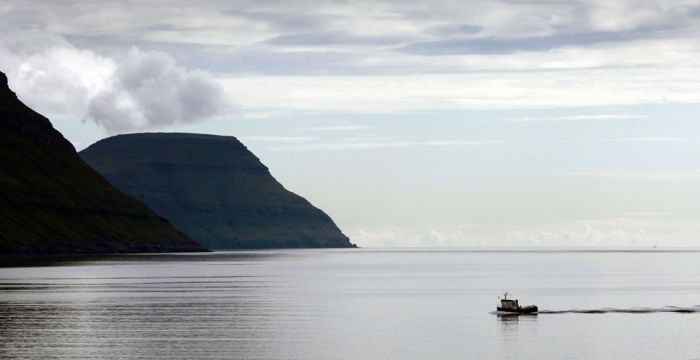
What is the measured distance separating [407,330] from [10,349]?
149 ft

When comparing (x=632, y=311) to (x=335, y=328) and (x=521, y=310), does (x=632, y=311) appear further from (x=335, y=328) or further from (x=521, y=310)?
(x=335, y=328)

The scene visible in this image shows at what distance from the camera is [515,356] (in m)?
110

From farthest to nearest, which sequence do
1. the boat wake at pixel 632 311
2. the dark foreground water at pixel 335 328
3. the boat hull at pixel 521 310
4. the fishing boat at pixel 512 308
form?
1. the boat wake at pixel 632 311
2. the boat hull at pixel 521 310
3. the fishing boat at pixel 512 308
4. the dark foreground water at pixel 335 328

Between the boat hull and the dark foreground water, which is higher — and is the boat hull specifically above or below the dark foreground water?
above

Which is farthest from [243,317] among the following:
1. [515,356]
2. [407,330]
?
[515,356]

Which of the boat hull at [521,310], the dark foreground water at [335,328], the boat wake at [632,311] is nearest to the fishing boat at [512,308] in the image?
the boat hull at [521,310]

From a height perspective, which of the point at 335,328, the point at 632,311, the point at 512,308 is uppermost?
the point at 632,311

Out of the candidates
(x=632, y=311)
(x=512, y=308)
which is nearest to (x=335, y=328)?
(x=512, y=308)

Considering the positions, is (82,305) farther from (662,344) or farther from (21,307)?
(662,344)

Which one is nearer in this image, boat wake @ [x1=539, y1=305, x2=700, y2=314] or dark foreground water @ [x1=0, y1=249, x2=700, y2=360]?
dark foreground water @ [x1=0, y1=249, x2=700, y2=360]

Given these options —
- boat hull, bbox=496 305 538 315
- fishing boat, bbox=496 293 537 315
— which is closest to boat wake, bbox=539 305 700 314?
boat hull, bbox=496 305 538 315

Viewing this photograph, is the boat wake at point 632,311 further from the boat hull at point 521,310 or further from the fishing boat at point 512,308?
the fishing boat at point 512,308

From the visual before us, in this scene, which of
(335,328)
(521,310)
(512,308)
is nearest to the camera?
(335,328)

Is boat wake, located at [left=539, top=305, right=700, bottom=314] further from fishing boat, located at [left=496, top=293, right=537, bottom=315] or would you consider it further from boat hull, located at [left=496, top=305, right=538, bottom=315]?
fishing boat, located at [left=496, top=293, right=537, bottom=315]
